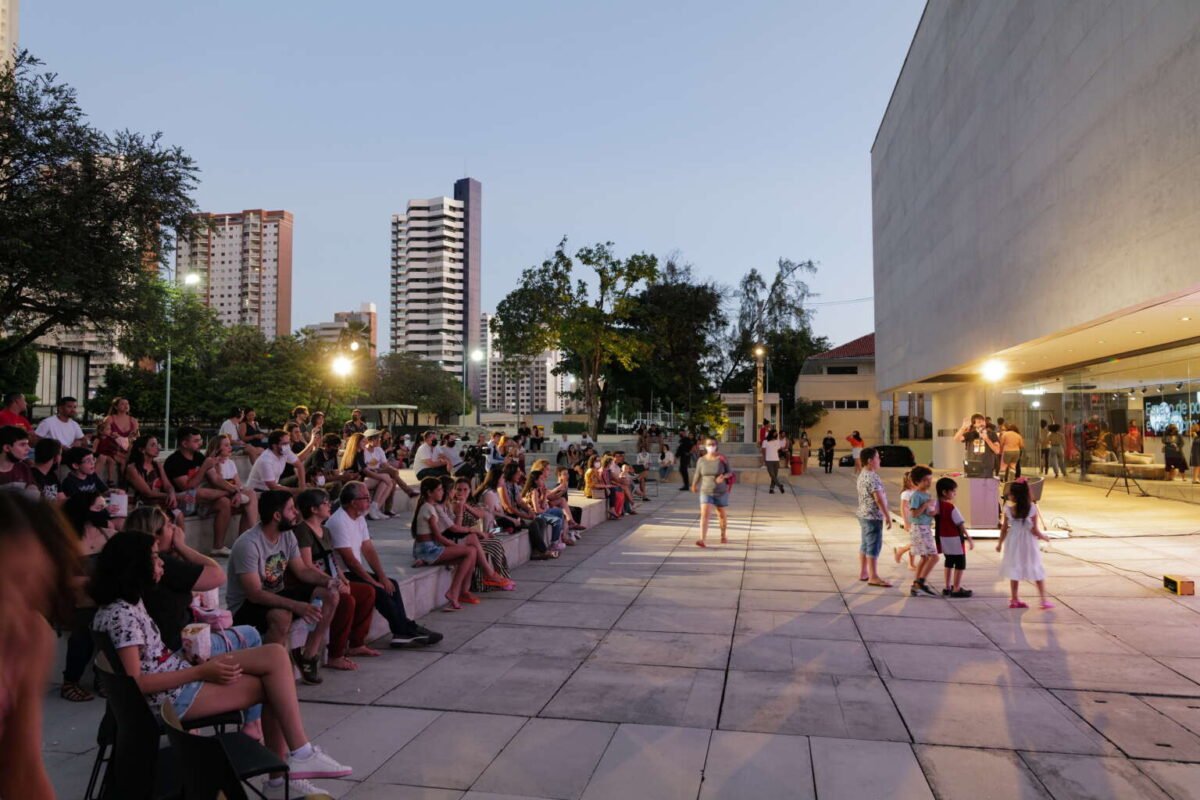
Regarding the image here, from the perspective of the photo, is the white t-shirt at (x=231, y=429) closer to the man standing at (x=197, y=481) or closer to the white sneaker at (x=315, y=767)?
the man standing at (x=197, y=481)

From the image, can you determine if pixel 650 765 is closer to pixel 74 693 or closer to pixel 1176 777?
pixel 1176 777

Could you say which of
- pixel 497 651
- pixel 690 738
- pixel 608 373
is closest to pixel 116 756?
pixel 690 738

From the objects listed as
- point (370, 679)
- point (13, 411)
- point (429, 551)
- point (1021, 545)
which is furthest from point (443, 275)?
point (370, 679)

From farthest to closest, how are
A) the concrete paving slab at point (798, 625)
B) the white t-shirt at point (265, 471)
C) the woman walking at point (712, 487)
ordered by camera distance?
the woman walking at point (712, 487)
the white t-shirt at point (265, 471)
the concrete paving slab at point (798, 625)

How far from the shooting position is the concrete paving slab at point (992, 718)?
4.50 meters

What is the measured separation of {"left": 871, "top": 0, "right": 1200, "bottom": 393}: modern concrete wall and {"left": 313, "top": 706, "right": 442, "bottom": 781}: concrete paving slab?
1185 centimetres

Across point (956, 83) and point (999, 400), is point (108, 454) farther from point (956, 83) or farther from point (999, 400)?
point (999, 400)

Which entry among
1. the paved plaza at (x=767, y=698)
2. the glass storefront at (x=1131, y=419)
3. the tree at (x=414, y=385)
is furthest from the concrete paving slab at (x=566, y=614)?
the tree at (x=414, y=385)

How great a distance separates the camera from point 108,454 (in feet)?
29.3

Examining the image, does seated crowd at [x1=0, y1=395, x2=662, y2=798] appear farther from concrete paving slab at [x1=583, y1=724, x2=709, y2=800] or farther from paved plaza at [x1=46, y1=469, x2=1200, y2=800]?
concrete paving slab at [x1=583, y1=724, x2=709, y2=800]

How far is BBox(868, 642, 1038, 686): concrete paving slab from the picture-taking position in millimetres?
5738

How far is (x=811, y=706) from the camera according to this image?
513 cm

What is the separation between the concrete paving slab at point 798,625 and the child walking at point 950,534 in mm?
1702

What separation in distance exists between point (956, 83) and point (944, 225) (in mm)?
4170
